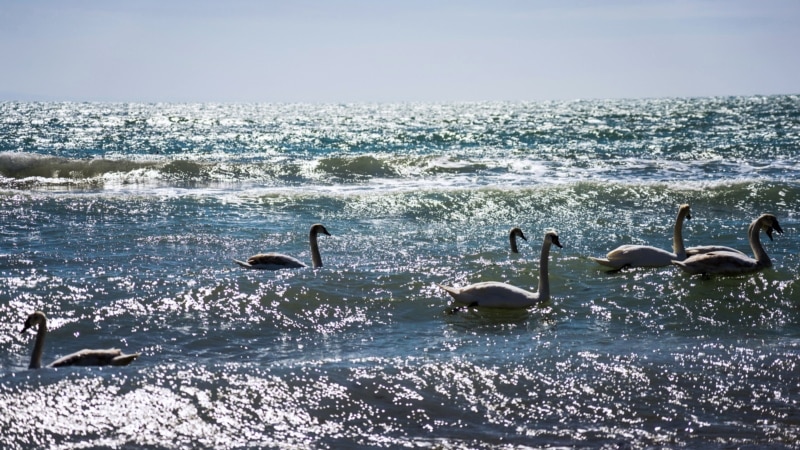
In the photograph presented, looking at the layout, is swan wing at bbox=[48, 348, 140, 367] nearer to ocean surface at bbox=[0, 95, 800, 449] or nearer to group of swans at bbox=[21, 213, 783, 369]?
group of swans at bbox=[21, 213, 783, 369]

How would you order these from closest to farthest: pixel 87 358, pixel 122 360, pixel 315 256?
1. pixel 87 358
2. pixel 122 360
3. pixel 315 256

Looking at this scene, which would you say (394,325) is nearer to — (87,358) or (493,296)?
(493,296)

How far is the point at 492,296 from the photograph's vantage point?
10.1 metres

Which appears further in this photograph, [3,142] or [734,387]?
[3,142]

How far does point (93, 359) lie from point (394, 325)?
9.91 ft

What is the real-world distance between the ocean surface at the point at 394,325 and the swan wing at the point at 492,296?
13 centimetres

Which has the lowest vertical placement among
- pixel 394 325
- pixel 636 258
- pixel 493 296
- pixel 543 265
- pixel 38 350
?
pixel 394 325

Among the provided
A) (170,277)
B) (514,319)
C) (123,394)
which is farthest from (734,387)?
(170,277)

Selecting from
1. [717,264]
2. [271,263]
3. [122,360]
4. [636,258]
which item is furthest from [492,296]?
[122,360]

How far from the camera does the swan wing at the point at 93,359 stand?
8.00 meters

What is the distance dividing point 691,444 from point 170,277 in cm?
725

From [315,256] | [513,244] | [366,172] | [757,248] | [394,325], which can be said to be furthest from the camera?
[366,172]

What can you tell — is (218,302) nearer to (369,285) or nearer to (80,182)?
(369,285)

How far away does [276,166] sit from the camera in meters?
30.4
